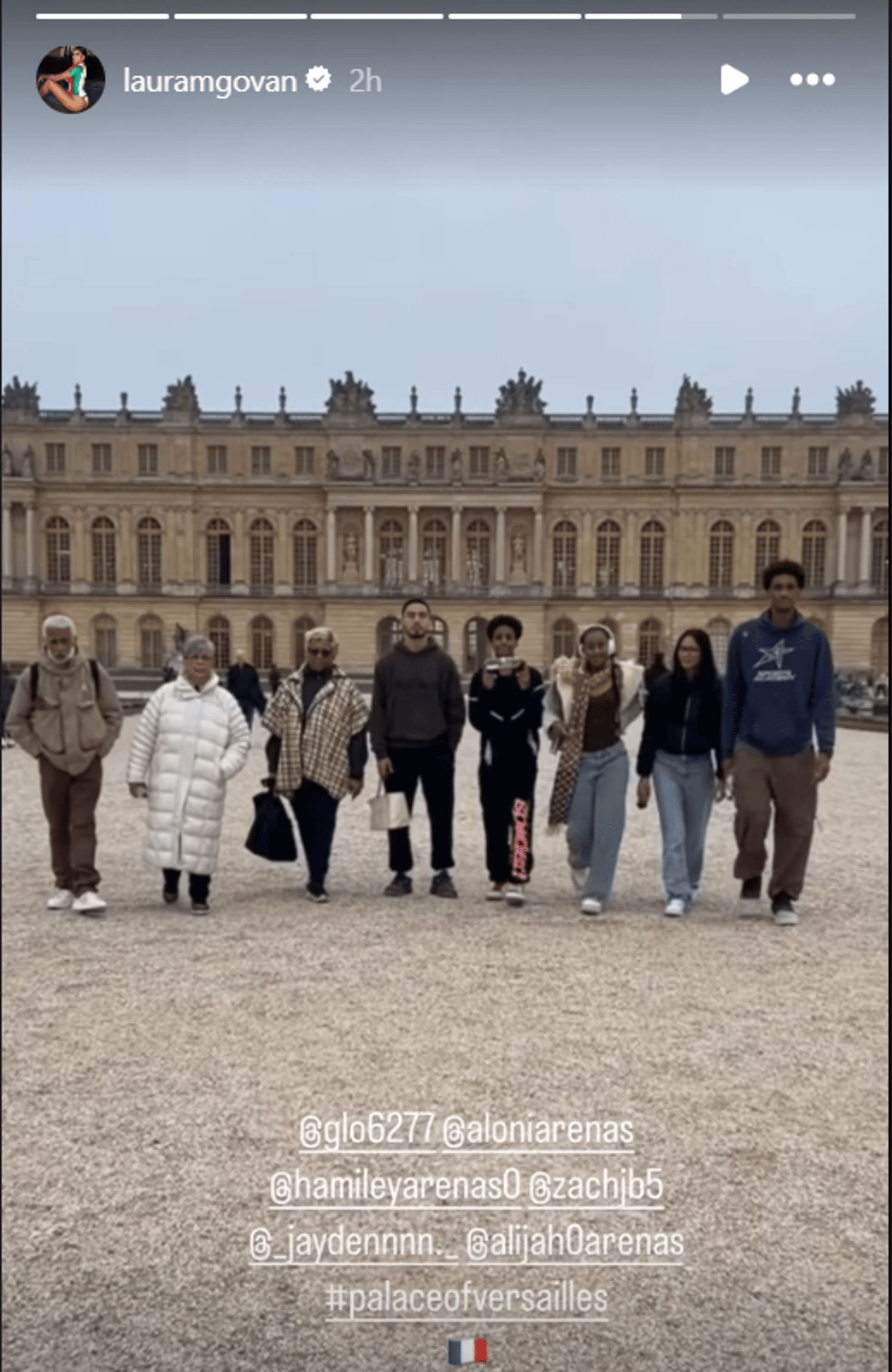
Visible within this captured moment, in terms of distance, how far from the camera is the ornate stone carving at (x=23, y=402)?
1.84 m

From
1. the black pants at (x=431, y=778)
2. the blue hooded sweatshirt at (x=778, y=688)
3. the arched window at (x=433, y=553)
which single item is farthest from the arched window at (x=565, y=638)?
the black pants at (x=431, y=778)

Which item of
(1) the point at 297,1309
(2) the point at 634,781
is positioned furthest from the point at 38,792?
(2) the point at 634,781

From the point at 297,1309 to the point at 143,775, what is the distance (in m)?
2.79

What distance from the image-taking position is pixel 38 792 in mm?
2951

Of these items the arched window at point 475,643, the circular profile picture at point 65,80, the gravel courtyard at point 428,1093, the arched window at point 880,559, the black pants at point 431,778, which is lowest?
the gravel courtyard at point 428,1093

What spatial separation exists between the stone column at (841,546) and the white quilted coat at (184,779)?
7.94 ft

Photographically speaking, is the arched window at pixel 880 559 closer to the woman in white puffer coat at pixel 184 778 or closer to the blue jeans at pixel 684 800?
the blue jeans at pixel 684 800

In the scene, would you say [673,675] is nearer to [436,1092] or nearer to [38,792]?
[436,1092]

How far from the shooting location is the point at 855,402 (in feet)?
6.49

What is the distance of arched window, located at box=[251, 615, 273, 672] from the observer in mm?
2998

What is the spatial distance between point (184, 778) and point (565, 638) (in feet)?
6.09

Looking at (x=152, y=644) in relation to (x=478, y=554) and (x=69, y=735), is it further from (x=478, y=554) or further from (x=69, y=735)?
(x=478, y=554)

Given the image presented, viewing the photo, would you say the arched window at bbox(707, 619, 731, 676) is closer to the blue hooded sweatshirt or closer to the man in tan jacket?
the blue hooded sweatshirt

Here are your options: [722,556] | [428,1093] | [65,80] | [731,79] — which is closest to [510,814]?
[428,1093]
